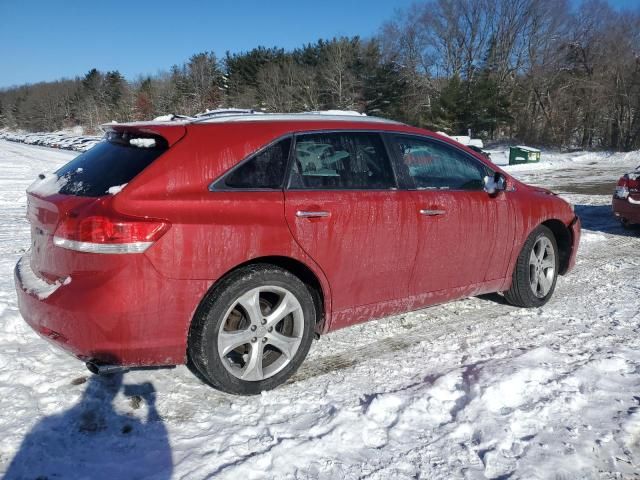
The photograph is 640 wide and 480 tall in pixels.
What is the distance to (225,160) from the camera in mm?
3105

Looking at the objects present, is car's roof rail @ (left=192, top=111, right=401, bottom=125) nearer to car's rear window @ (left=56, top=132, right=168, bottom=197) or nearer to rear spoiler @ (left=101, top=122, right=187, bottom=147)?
rear spoiler @ (left=101, top=122, right=187, bottom=147)

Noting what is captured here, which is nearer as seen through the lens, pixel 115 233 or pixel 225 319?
pixel 115 233

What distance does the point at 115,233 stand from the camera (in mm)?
2721

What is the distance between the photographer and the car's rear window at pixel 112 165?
2.96 m

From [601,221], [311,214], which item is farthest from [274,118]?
[601,221]

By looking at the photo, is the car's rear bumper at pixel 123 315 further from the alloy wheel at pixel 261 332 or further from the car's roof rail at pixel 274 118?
the car's roof rail at pixel 274 118

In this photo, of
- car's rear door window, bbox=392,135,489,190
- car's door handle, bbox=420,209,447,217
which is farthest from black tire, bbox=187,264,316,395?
car's rear door window, bbox=392,135,489,190

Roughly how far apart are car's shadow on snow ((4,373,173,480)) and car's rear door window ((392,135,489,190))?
234 centimetres

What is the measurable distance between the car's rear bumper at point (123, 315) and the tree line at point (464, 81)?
3778cm

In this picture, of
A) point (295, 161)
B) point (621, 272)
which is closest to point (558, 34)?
point (621, 272)

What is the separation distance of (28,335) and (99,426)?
57.4 inches

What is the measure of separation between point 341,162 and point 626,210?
6.33 m

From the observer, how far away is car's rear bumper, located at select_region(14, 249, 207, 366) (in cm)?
273

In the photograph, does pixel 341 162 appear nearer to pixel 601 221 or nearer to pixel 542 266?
pixel 542 266
